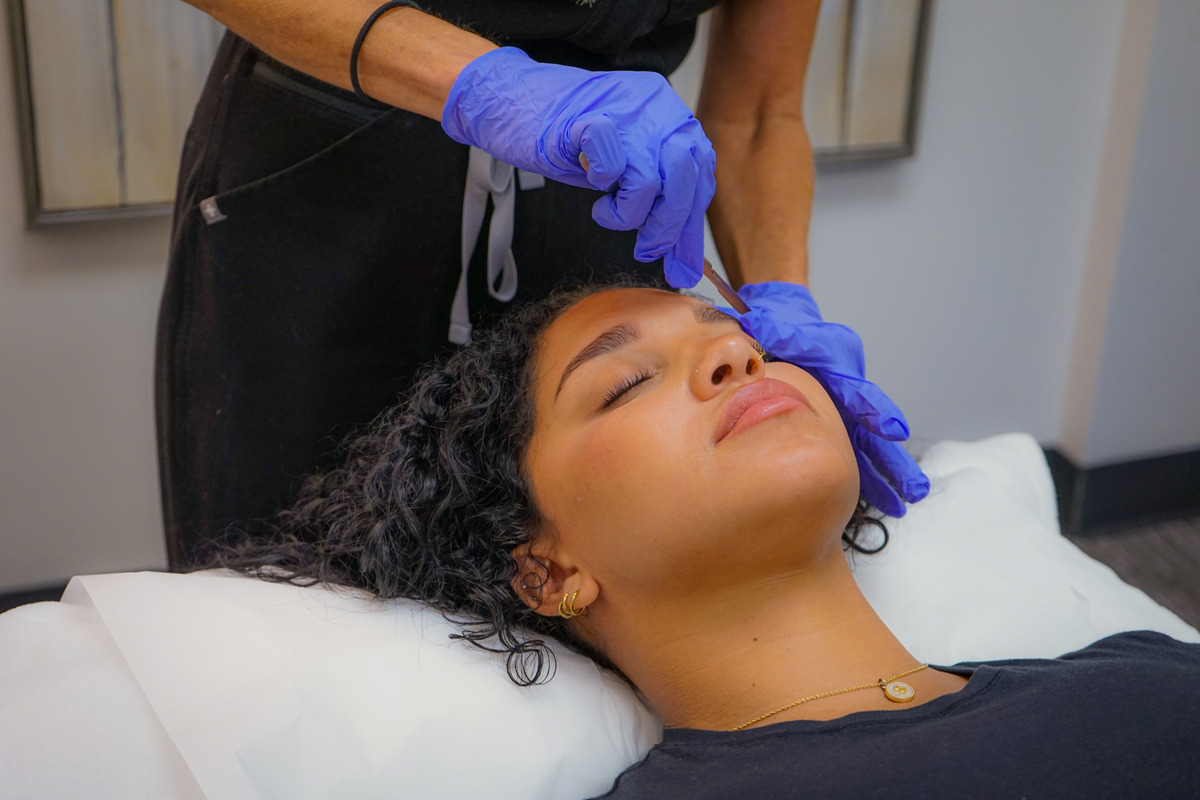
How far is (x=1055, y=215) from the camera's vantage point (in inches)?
100

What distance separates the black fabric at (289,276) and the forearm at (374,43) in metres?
0.18

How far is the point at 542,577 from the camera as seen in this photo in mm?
1206

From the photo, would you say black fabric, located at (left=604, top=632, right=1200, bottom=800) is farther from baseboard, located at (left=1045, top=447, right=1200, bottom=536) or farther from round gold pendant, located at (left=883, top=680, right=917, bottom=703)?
baseboard, located at (left=1045, top=447, right=1200, bottom=536)

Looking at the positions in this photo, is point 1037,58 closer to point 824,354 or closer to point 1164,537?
point 1164,537

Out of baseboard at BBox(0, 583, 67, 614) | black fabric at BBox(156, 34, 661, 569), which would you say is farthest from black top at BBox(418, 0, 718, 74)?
baseboard at BBox(0, 583, 67, 614)

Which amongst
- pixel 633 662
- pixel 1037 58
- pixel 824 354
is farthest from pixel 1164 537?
pixel 633 662

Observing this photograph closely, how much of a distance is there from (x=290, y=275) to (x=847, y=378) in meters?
0.76

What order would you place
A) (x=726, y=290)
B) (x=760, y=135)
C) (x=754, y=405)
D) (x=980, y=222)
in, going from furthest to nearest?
(x=980, y=222) → (x=760, y=135) → (x=726, y=290) → (x=754, y=405)

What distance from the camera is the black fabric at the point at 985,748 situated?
941 mm

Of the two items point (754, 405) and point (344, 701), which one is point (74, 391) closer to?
point (344, 701)

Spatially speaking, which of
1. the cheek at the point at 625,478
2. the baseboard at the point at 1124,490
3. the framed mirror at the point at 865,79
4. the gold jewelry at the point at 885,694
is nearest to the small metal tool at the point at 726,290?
the cheek at the point at 625,478

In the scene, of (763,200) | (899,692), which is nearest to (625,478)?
(899,692)

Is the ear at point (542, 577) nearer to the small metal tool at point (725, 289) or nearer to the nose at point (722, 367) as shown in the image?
the nose at point (722, 367)

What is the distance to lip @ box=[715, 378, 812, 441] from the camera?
3.48 ft
